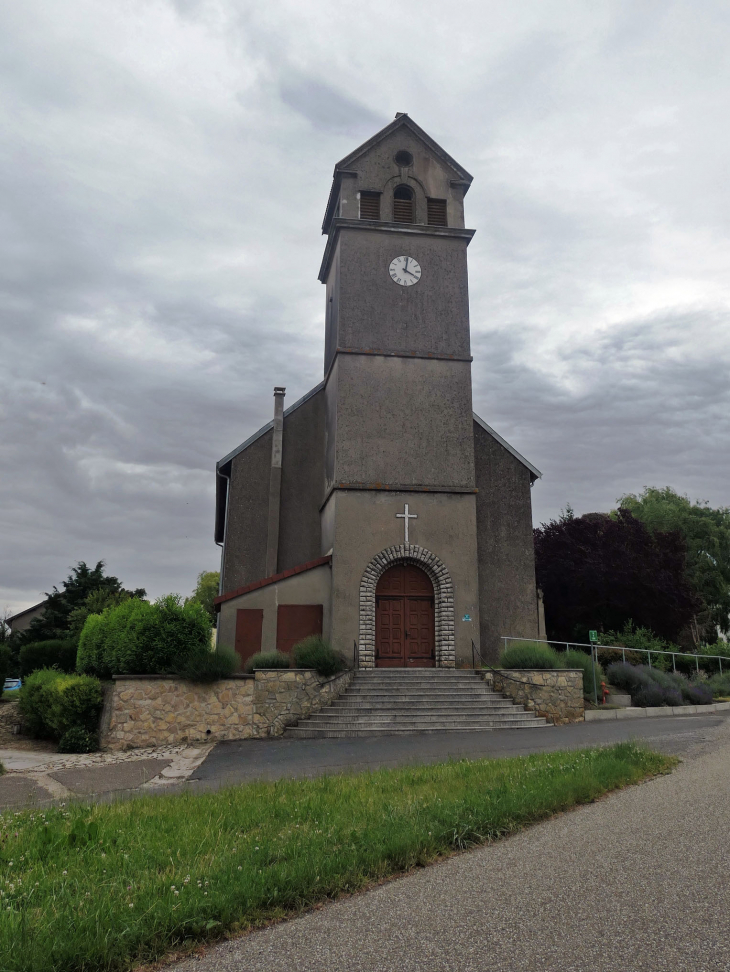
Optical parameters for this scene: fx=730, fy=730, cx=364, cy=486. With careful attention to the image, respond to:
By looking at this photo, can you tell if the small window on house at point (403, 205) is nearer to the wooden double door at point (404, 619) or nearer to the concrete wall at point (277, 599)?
the wooden double door at point (404, 619)

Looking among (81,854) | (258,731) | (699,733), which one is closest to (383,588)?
(258,731)

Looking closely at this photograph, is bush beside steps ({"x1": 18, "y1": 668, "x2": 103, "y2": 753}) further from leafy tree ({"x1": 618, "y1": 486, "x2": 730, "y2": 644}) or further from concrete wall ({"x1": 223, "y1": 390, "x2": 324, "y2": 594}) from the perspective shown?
leafy tree ({"x1": 618, "y1": 486, "x2": 730, "y2": 644})

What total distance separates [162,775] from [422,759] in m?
3.77

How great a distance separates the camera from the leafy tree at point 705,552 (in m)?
42.2

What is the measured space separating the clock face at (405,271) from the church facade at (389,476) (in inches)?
1.6

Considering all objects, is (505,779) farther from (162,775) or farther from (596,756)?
(162,775)

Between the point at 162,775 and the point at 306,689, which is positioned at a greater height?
the point at 306,689

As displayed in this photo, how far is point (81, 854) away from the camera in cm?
515

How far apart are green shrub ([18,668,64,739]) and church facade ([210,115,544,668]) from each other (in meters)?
5.37

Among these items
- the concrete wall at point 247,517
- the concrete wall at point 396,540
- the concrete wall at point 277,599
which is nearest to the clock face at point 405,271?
the concrete wall at point 247,517

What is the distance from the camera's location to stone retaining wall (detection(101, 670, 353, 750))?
14.3 metres

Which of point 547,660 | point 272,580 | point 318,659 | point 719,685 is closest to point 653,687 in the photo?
point 547,660

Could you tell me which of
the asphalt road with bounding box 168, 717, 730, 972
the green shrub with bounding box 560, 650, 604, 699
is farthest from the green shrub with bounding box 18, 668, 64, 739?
the green shrub with bounding box 560, 650, 604, 699

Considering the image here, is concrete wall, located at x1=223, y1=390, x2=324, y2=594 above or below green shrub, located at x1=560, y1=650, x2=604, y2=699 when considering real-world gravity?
above
